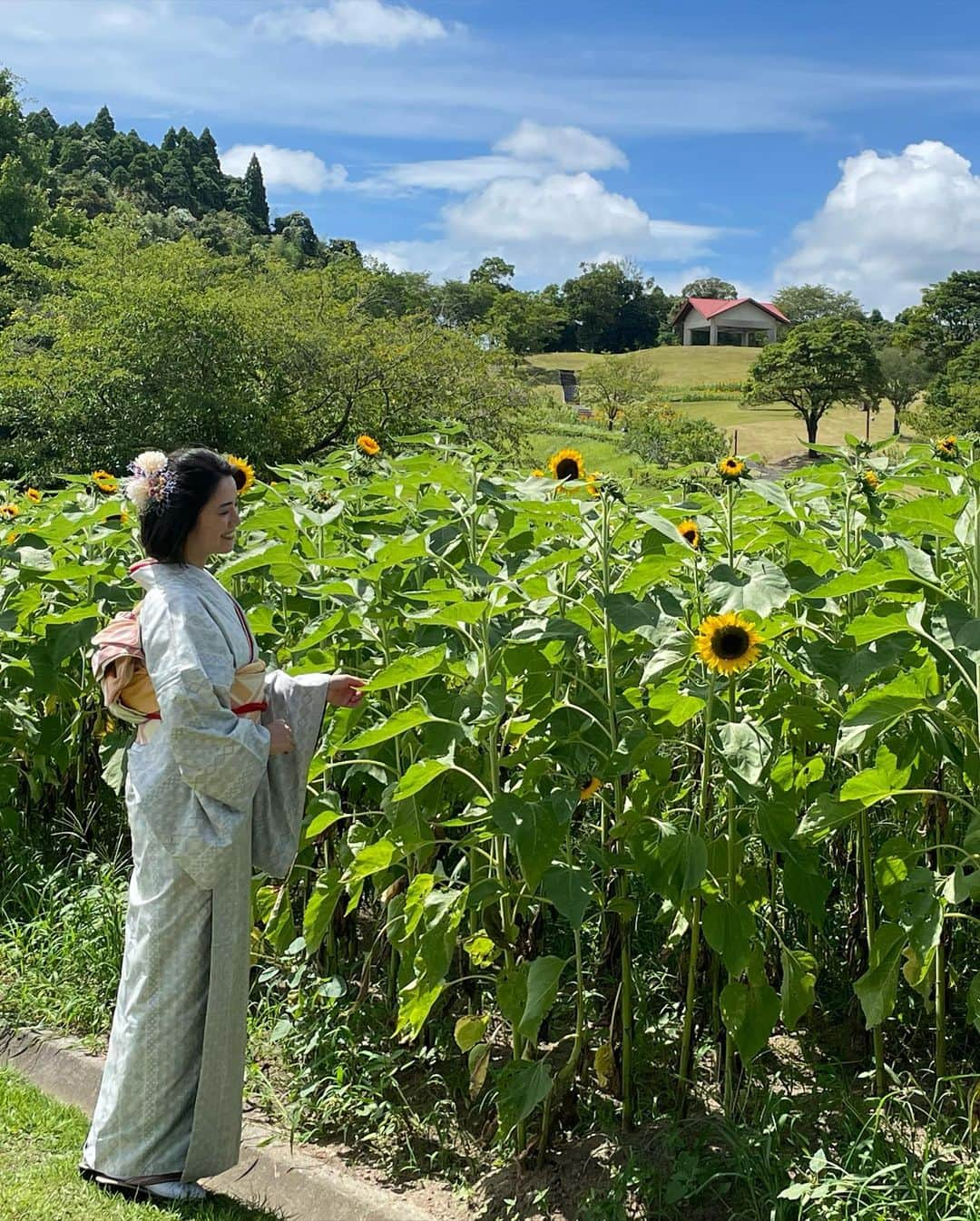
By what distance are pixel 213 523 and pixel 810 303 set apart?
3942 inches

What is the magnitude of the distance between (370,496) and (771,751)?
6.23 feet

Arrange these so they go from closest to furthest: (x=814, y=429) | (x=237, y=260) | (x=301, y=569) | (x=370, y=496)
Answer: (x=301, y=569)
(x=370, y=496)
(x=237, y=260)
(x=814, y=429)

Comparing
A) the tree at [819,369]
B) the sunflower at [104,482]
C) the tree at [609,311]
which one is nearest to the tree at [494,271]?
the tree at [609,311]

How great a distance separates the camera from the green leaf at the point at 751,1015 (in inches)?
93.4

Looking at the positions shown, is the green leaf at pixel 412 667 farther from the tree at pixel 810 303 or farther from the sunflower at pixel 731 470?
the tree at pixel 810 303

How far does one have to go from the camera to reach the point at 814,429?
50781 mm

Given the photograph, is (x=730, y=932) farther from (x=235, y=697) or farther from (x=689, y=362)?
(x=689, y=362)

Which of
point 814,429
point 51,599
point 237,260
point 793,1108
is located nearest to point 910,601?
point 793,1108

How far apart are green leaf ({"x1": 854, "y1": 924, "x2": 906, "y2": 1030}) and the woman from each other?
1.09 meters

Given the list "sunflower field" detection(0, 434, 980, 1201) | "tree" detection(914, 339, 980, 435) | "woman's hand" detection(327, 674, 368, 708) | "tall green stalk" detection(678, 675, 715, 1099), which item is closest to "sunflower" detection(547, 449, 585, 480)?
"sunflower field" detection(0, 434, 980, 1201)

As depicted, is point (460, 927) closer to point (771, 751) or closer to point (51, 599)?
point (771, 751)

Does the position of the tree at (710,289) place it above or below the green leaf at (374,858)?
above

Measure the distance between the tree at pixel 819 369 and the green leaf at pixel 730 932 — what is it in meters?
47.0

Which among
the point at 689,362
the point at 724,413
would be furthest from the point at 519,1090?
the point at 689,362
